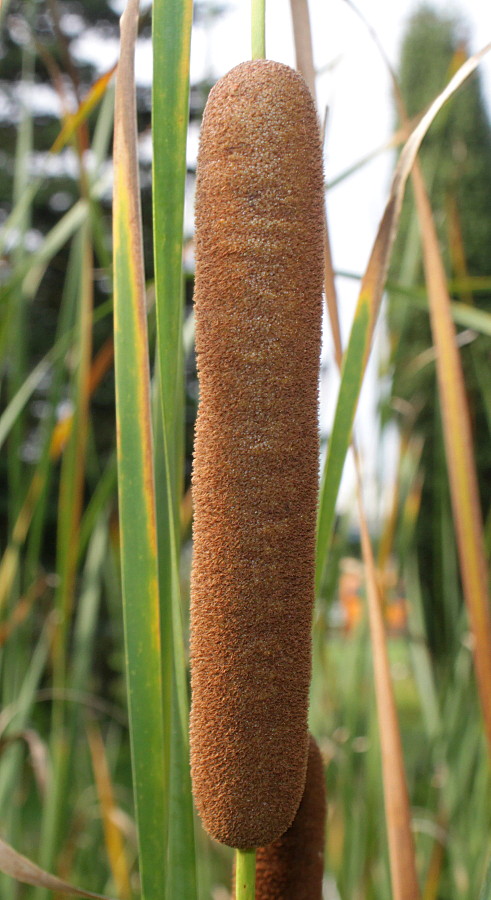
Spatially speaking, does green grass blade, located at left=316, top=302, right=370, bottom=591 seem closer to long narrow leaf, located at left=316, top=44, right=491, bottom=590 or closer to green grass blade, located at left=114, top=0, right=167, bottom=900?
long narrow leaf, located at left=316, top=44, right=491, bottom=590

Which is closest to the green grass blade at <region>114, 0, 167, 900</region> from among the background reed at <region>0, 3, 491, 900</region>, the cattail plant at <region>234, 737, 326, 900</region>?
the background reed at <region>0, 3, 491, 900</region>

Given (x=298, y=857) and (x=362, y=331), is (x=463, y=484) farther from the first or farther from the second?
(x=298, y=857)

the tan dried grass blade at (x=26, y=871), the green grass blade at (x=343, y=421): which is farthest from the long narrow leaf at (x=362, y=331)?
the tan dried grass blade at (x=26, y=871)

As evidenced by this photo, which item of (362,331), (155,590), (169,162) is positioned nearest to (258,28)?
(169,162)

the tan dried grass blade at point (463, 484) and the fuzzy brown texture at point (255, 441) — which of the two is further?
the tan dried grass blade at point (463, 484)

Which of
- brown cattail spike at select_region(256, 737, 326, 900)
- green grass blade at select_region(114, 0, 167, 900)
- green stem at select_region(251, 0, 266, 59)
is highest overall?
green stem at select_region(251, 0, 266, 59)

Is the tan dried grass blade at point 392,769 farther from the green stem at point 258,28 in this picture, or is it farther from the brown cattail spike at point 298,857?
the green stem at point 258,28
